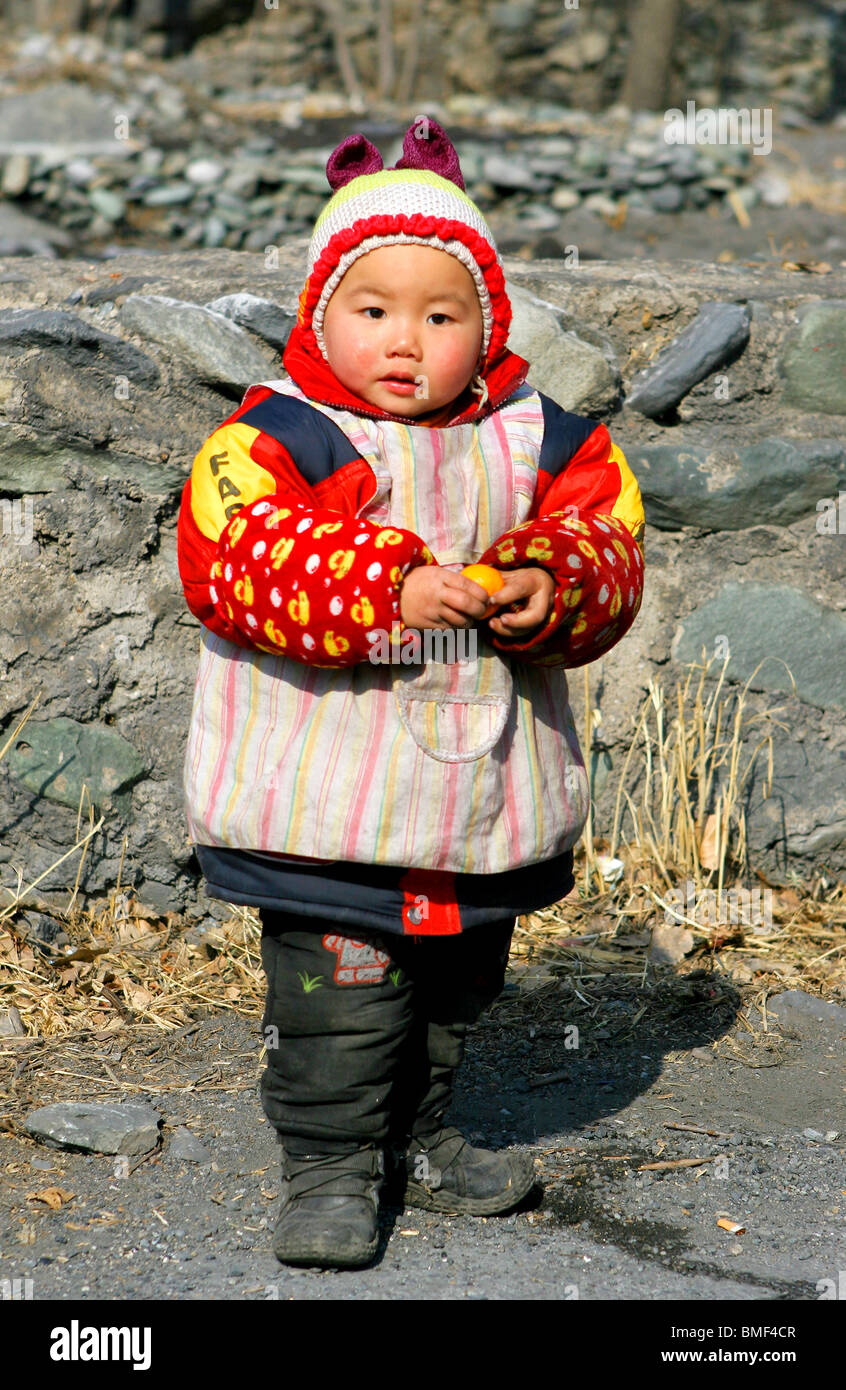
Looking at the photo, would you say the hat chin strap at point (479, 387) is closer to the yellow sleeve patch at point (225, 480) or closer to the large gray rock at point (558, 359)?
the yellow sleeve patch at point (225, 480)

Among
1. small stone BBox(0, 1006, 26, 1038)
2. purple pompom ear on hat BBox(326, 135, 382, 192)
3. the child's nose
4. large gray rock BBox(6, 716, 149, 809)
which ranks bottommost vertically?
small stone BBox(0, 1006, 26, 1038)

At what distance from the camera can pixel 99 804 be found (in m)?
2.87

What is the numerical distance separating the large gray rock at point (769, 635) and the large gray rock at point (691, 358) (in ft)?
1.52

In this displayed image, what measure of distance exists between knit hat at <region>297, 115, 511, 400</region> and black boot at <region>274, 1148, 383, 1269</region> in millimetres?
1117

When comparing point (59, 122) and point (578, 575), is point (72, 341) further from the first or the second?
point (59, 122)

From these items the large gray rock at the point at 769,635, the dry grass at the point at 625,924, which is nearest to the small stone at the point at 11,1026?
the dry grass at the point at 625,924

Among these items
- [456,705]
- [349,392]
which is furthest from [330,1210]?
[349,392]

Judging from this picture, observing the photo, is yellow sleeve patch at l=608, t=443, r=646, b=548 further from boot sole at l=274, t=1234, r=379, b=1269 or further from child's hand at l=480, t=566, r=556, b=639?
boot sole at l=274, t=1234, r=379, b=1269

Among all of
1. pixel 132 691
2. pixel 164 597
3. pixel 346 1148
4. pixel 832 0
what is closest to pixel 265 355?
pixel 164 597

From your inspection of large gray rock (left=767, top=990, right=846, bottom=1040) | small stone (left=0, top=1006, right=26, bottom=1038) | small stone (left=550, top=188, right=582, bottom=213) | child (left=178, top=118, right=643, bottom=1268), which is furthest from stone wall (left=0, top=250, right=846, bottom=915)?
small stone (left=550, top=188, right=582, bottom=213)

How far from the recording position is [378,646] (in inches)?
64.1

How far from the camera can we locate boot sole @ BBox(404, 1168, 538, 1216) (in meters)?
2.02

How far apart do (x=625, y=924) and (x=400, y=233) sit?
5.87 feet

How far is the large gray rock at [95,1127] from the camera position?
2178mm
